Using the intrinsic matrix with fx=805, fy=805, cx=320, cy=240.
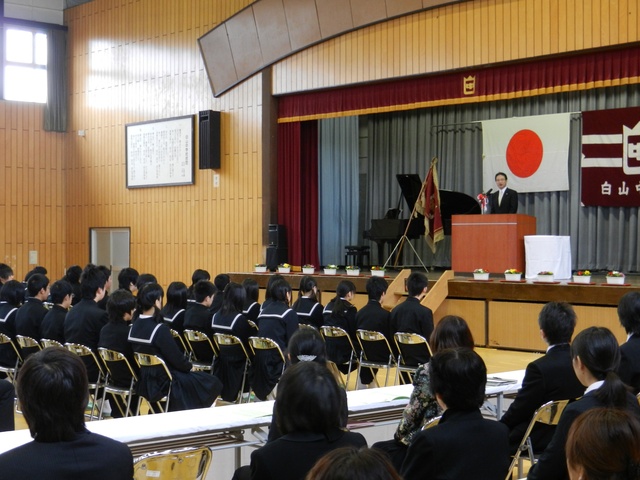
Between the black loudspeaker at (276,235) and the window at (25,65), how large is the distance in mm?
6974

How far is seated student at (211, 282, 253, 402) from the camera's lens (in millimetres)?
6781

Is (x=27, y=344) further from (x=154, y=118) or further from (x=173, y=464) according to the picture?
(x=154, y=118)

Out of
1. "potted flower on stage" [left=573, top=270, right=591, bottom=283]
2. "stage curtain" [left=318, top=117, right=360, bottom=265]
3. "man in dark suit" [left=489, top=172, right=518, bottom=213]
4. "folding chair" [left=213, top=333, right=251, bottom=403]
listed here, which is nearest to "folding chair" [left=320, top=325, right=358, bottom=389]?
"folding chair" [left=213, top=333, right=251, bottom=403]

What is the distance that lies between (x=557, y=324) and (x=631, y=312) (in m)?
0.83

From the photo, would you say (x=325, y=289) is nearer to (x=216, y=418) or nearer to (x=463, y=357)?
(x=216, y=418)

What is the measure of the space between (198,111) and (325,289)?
473 cm

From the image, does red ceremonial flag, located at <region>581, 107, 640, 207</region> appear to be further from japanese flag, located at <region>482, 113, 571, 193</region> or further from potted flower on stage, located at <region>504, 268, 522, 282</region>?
potted flower on stage, located at <region>504, 268, 522, 282</region>

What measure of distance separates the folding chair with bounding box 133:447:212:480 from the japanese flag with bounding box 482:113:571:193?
1130 cm

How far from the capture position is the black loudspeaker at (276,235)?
542 inches

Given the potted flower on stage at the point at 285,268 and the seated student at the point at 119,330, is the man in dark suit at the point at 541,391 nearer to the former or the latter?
the seated student at the point at 119,330

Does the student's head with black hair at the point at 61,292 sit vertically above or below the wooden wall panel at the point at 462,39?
below

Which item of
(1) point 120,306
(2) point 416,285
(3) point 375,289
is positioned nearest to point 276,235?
(3) point 375,289

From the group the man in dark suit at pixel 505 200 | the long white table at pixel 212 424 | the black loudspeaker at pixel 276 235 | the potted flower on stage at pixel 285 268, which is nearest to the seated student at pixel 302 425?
the long white table at pixel 212 424

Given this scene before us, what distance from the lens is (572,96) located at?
1350 cm
